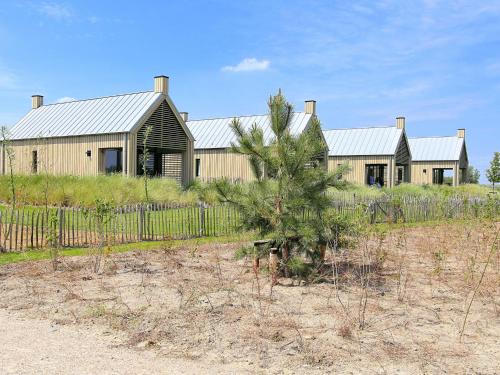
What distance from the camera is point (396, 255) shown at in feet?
34.2

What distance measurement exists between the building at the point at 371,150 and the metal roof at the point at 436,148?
213 inches

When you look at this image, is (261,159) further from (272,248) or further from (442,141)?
(442,141)

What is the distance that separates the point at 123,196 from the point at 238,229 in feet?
37.2

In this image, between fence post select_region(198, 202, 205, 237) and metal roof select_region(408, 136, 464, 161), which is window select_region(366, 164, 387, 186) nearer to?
metal roof select_region(408, 136, 464, 161)

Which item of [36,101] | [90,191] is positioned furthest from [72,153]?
[36,101]

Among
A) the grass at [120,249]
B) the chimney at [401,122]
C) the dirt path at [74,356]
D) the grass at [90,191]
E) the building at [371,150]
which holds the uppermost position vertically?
the chimney at [401,122]

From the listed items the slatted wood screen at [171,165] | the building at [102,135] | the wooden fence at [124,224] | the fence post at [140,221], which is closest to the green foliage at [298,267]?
the wooden fence at [124,224]

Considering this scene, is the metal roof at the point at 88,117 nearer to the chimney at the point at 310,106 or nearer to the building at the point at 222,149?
the building at the point at 222,149

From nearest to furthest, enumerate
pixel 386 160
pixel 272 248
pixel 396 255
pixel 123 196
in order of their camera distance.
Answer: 1. pixel 272 248
2. pixel 396 255
3. pixel 123 196
4. pixel 386 160

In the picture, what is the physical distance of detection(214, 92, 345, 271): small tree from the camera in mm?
7750

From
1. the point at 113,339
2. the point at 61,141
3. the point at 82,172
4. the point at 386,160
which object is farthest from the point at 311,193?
the point at 386,160

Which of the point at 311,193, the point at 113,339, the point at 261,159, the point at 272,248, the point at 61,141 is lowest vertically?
the point at 113,339

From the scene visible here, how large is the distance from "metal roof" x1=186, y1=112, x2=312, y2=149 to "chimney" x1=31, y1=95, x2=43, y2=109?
32.9 ft

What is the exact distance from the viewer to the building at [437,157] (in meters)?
42.7
